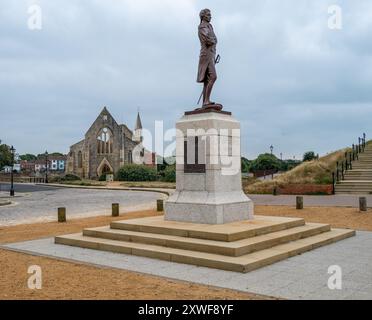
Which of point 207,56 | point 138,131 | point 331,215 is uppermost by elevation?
point 138,131

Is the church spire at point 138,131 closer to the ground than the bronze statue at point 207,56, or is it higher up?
higher up

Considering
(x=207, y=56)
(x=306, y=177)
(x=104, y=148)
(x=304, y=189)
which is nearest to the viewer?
(x=207, y=56)

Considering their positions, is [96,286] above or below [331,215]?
below

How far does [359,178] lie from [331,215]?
1302 centimetres

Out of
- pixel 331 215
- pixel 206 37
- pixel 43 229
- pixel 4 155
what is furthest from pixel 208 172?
pixel 4 155

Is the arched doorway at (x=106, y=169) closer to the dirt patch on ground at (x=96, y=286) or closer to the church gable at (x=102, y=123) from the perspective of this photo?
the church gable at (x=102, y=123)

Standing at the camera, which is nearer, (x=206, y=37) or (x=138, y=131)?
(x=206, y=37)

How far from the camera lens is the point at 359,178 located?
1095 inches

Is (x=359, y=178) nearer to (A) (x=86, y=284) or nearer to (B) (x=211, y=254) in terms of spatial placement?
(B) (x=211, y=254)

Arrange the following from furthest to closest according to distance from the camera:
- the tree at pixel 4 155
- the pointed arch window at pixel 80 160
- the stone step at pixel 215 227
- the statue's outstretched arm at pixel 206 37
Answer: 1. the tree at pixel 4 155
2. the pointed arch window at pixel 80 160
3. the statue's outstretched arm at pixel 206 37
4. the stone step at pixel 215 227

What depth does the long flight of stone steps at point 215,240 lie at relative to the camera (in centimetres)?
838

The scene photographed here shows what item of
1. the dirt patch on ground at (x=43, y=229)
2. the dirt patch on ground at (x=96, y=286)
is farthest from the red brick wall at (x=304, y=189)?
the dirt patch on ground at (x=96, y=286)

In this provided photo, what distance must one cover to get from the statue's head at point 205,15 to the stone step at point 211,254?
21.8 ft
